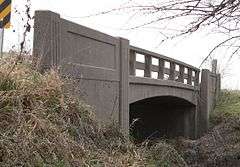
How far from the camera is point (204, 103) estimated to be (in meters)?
23.4

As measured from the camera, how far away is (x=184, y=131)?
23.0 metres

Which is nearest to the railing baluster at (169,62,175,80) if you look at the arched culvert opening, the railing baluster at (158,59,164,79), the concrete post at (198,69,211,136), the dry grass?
the railing baluster at (158,59,164,79)

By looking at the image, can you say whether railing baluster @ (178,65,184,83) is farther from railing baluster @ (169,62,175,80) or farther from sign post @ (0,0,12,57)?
sign post @ (0,0,12,57)

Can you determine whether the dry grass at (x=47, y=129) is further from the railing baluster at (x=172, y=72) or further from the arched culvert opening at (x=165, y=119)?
the arched culvert opening at (x=165, y=119)

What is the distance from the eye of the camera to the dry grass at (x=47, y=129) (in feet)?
19.5

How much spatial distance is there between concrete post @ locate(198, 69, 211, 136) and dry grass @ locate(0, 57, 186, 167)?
15144 mm

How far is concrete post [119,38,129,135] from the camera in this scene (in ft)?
39.1

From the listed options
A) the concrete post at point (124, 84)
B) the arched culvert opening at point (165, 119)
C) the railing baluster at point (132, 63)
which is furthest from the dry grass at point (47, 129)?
the arched culvert opening at point (165, 119)

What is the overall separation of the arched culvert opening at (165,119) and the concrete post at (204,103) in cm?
38

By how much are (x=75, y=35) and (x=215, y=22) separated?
4.20 metres

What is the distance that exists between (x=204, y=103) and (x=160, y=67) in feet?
24.3

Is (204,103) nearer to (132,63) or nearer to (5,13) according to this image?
(132,63)

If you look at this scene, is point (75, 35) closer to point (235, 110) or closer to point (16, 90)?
point (16, 90)

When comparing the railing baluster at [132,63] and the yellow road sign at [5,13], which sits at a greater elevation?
the yellow road sign at [5,13]
